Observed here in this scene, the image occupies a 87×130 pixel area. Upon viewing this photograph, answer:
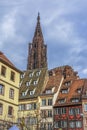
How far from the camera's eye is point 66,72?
302 feet

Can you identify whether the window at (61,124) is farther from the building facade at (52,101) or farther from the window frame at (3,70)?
the window frame at (3,70)

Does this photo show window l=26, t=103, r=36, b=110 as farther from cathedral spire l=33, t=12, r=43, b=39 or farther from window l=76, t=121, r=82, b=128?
cathedral spire l=33, t=12, r=43, b=39

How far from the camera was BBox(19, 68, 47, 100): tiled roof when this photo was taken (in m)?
80.1

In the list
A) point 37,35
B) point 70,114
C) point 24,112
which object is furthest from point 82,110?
point 37,35

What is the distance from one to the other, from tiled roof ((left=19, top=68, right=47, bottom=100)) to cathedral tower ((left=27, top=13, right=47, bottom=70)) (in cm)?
5793

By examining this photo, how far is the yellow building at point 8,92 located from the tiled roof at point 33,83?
2441cm

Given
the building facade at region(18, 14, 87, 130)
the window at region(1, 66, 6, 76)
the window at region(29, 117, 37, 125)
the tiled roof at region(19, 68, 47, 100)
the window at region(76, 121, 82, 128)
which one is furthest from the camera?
the tiled roof at region(19, 68, 47, 100)

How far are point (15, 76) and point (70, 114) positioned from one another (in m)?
24.3

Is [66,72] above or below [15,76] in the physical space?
above

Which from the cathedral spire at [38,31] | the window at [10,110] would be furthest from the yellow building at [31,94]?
the cathedral spire at [38,31]

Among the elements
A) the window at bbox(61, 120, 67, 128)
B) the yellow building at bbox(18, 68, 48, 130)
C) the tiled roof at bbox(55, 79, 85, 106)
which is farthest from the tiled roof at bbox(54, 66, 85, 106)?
the yellow building at bbox(18, 68, 48, 130)

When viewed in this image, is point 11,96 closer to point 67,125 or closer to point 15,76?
point 15,76

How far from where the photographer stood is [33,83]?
82.8 m

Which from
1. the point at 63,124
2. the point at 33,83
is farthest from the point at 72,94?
the point at 33,83
